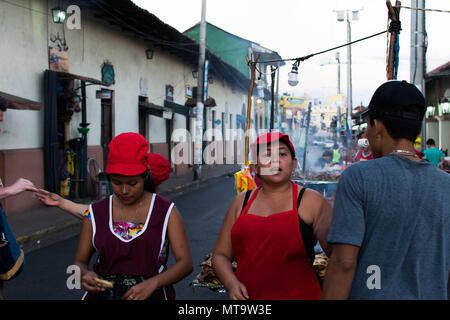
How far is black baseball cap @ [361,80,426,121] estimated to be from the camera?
1.78 metres

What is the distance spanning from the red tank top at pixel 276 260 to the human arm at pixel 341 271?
43 centimetres

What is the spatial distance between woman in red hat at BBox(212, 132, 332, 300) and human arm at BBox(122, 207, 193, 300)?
17cm

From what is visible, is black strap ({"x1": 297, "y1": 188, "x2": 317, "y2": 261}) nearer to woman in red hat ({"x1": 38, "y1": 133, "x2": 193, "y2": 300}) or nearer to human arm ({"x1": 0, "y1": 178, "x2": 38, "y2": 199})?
woman in red hat ({"x1": 38, "y1": 133, "x2": 193, "y2": 300})

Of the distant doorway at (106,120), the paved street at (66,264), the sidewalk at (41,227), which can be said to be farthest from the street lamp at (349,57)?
the sidewalk at (41,227)

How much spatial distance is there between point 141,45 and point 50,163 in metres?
7.89

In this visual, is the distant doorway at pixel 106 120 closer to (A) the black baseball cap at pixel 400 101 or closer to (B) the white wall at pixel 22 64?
(B) the white wall at pixel 22 64

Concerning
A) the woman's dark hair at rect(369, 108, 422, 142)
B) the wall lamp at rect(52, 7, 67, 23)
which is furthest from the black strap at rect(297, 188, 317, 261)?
the wall lamp at rect(52, 7, 67, 23)

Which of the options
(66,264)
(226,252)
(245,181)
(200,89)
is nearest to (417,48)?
(245,181)

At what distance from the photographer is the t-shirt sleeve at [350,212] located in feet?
5.49

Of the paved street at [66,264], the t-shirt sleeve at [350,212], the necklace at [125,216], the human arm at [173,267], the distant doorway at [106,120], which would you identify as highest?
the distant doorway at [106,120]

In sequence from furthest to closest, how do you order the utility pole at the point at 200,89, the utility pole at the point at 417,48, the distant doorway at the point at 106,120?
1. the utility pole at the point at 200,89
2. the distant doorway at the point at 106,120
3. the utility pole at the point at 417,48

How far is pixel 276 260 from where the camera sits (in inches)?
85.7
